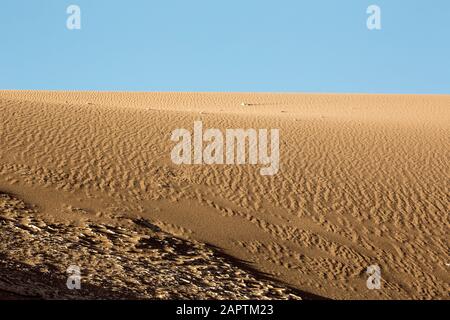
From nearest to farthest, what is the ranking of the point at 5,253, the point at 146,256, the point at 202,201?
the point at 5,253
the point at 146,256
the point at 202,201

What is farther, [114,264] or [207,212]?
[207,212]

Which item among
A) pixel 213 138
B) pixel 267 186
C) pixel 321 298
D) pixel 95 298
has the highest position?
pixel 213 138

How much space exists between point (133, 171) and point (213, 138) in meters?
4.39

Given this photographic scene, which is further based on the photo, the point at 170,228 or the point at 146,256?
the point at 170,228

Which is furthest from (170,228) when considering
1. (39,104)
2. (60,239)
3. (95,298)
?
(39,104)

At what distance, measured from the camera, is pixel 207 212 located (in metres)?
13.1

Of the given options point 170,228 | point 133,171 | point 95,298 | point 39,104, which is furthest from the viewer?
point 39,104

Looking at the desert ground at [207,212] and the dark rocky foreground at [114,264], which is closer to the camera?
the dark rocky foreground at [114,264]

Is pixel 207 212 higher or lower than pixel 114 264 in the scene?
higher

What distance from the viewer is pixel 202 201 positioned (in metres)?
13.7

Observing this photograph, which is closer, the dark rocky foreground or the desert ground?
the dark rocky foreground

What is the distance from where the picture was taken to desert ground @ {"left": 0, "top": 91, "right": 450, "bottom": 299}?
910 centimetres

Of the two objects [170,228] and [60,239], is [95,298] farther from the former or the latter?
[170,228]

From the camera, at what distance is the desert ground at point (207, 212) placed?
9.10 metres
